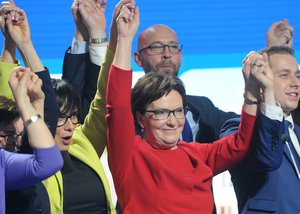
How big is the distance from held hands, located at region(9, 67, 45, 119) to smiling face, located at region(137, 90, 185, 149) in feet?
1.50

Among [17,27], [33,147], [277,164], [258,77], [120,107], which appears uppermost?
[17,27]

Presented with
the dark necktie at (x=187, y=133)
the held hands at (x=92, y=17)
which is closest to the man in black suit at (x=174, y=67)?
the dark necktie at (x=187, y=133)

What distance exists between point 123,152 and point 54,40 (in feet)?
5.67

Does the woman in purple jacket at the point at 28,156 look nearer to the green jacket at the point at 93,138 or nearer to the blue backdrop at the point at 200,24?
the green jacket at the point at 93,138

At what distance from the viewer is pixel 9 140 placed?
2.71 m

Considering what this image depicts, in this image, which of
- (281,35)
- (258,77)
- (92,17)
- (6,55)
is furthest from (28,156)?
(281,35)

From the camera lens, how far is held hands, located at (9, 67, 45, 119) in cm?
244

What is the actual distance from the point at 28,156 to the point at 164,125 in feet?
1.84

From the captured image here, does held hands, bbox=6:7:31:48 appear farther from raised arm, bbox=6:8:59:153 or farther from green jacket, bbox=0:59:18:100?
green jacket, bbox=0:59:18:100

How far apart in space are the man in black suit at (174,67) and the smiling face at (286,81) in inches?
15.7

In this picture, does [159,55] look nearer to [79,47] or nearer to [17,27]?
[79,47]

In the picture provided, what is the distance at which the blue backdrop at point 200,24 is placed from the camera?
4359 millimetres

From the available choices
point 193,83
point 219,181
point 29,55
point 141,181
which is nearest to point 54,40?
point 193,83

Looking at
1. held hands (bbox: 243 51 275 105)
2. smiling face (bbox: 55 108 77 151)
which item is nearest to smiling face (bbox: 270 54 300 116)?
held hands (bbox: 243 51 275 105)
